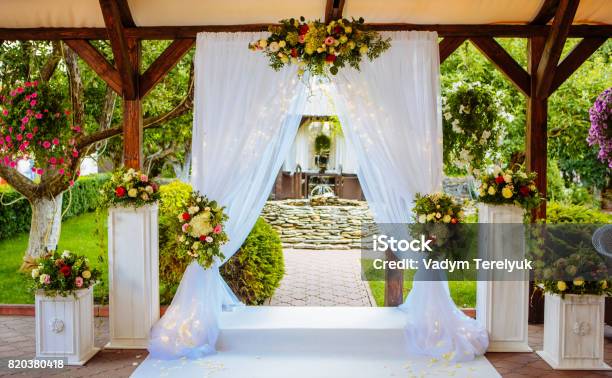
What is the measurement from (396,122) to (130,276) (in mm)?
2581

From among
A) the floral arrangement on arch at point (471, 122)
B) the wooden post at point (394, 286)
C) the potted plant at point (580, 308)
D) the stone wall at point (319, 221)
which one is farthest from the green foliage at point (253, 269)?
the stone wall at point (319, 221)

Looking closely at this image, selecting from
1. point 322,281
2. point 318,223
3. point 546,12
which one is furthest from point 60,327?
point 318,223

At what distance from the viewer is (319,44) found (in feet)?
14.5

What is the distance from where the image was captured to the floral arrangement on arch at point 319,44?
4.40 m

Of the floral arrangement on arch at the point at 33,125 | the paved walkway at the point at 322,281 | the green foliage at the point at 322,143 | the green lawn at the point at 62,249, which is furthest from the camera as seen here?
the green foliage at the point at 322,143

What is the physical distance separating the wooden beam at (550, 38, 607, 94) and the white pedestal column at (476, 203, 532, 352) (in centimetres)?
138

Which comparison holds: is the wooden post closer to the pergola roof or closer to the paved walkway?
the paved walkway

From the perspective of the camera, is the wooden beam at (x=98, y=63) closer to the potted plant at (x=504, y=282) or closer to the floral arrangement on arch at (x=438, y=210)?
the floral arrangement on arch at (x=438, y=210)

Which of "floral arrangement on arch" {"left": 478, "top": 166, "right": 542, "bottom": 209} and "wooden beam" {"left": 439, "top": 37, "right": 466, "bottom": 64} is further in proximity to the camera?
"wooden beam" {"left": 439, "top": 37, "right": 466, "bottom": 64}

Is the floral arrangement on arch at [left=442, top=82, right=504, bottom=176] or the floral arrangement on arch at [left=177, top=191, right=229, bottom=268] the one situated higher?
the floral arrangement on arch at [left=442, top=82, right=504, bottom=176]

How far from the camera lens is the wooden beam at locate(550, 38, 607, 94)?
17.1ft

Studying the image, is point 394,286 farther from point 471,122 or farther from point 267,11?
point 267,11

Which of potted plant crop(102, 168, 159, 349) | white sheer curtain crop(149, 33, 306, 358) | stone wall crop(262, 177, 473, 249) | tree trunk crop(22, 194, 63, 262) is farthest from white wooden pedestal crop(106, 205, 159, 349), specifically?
stone wall crop(262, 177, 473, 249)

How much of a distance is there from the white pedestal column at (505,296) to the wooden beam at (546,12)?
1.80 m
